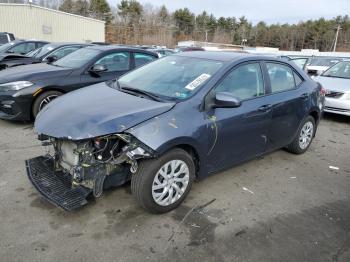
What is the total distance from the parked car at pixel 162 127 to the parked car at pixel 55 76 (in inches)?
86.0

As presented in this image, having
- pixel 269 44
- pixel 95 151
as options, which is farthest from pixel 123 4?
pixel 95 151

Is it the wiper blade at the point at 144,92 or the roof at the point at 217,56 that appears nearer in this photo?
the wiper blade at the point at 144,92

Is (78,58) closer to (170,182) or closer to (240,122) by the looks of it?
(240,122)

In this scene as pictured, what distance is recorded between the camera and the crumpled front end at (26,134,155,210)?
290 cm

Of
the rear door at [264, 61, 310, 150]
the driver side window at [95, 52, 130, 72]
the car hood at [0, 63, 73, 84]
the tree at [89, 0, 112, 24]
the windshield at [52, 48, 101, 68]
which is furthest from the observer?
the tree at [89, 0, 112, 24]

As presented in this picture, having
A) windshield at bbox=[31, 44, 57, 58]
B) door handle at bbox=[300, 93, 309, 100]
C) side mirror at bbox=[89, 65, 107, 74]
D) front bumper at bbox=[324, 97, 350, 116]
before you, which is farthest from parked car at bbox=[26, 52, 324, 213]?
windshield at bbox=[31, 44, 57, 58]

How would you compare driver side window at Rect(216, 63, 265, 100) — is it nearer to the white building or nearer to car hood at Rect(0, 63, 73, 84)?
car hood at Rect(0, 63, 73, 84)

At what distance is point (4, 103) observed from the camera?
18.1ft

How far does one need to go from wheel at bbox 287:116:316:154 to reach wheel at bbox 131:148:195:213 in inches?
95.3

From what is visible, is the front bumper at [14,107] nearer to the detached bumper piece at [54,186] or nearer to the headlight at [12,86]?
the headlight at [12,86]

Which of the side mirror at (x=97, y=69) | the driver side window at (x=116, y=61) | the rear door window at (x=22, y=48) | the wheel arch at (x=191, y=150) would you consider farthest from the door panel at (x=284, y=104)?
the rear door window at (x=22, y=48)

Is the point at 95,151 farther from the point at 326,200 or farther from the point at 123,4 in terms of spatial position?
the point at 123,4

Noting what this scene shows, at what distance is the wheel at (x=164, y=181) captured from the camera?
3000mm

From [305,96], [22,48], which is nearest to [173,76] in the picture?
[305,96]
